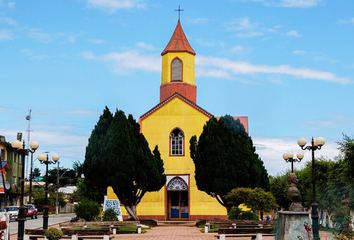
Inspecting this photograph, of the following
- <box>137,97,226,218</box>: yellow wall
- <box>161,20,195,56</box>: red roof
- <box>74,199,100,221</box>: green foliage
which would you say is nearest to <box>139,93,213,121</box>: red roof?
→ <box>137,97,226,218</box>: yellow wall

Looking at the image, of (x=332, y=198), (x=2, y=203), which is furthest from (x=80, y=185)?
(x=332, y=198)

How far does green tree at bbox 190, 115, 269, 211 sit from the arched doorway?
4671 millimetres

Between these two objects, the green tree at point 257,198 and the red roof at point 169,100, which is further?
the red roof at point 169,100

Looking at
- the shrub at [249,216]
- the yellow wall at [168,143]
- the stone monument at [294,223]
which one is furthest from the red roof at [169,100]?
the stone monument at [294,223]

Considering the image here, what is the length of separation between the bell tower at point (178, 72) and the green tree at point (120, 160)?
9.75 m

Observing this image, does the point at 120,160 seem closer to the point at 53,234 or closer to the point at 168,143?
the point at 168,143

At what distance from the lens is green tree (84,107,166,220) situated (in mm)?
27656

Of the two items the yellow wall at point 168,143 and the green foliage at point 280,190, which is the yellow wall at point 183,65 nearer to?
the yellow wall at point 168,143

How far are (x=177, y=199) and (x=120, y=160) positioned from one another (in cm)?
963

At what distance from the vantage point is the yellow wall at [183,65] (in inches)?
1548

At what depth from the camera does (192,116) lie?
118 ft

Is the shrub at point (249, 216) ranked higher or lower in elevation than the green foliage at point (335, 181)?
lower

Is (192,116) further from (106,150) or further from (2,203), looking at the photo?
(2,203)

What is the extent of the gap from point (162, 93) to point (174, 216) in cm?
952
